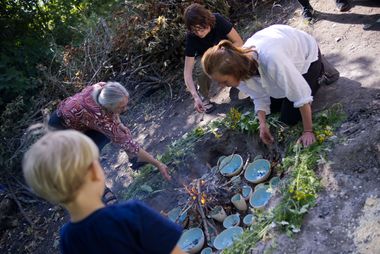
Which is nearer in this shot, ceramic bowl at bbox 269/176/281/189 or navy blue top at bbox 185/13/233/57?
ceramic bowl at bbox 269/176/281/189

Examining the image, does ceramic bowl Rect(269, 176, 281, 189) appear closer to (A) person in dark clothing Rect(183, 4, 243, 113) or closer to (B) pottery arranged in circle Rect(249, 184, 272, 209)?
(B) pottery arranged in circle Rect(249, 184, 272, 209)

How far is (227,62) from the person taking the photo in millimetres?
2643

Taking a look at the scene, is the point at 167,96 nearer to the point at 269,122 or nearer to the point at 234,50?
the point at 269,122

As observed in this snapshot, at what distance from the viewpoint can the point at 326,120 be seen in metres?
3.29

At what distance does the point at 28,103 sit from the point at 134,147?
320cm

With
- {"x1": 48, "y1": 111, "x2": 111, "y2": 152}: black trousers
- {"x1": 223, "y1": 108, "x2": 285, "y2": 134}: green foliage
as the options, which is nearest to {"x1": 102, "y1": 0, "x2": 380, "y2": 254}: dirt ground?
{"x1": 223, "y1": 108, "x2": 285, "y2": 134}: green foliage

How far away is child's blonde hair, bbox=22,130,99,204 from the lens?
1.32 m

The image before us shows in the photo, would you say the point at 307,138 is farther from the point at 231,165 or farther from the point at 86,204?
the point at 86,204

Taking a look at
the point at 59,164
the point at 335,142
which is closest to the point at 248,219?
the point at 335,142

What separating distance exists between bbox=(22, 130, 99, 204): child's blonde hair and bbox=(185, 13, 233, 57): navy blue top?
2.89 meters

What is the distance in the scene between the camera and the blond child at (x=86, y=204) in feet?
4.38

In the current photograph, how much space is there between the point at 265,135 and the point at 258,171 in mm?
357

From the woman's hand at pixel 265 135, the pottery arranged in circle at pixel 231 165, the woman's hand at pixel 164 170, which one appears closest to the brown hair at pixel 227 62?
the woman's hand at pixel 265 135

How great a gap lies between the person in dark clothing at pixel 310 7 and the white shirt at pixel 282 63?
1672mm
